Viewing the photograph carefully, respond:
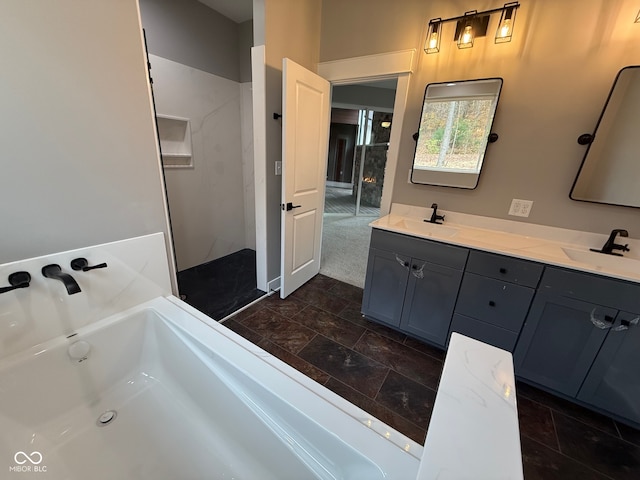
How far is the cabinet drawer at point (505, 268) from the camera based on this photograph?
146cm

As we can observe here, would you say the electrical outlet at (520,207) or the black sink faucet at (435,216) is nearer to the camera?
the electrical outlet at (520,207)

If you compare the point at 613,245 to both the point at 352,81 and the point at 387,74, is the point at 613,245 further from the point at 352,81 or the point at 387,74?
the point at 352,81

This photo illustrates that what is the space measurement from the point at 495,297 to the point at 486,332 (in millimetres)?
263

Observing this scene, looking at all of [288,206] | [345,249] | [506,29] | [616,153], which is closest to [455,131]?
[506,29]

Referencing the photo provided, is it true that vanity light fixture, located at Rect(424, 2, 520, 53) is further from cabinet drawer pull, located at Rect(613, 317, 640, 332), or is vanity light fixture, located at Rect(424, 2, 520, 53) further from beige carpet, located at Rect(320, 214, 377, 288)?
beige carpet, located at Rect(320, 214, 377, 288)

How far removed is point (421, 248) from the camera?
1.75 metres

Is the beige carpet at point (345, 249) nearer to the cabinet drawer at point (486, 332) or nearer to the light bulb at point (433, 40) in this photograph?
the cabinet drawer at point (486, 332)

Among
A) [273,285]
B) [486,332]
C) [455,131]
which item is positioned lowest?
[273,285]

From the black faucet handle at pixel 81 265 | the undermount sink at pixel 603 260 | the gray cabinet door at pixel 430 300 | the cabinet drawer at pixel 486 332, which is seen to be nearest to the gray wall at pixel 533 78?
the undermount sink at pixel 603 260

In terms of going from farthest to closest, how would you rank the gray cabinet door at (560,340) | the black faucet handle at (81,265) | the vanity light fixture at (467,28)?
the vanity light fixture at (467,28), the gray cabinet door at (560,340), the black faucet handle at (81,265)

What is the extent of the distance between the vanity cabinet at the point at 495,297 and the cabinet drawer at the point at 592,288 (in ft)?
0.21

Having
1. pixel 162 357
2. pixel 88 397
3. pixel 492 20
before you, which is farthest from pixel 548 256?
pixel 88 397

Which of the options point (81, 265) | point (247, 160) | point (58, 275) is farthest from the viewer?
point (247, 160)

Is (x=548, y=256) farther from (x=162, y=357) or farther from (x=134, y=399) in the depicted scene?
(x=134, y=399)
